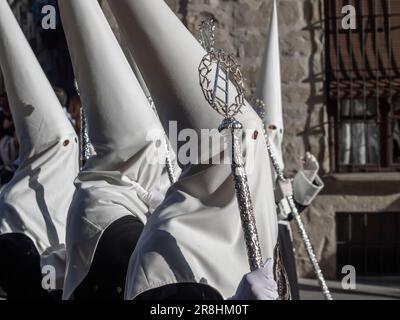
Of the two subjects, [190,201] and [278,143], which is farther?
[278,143]

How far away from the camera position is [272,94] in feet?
27.5

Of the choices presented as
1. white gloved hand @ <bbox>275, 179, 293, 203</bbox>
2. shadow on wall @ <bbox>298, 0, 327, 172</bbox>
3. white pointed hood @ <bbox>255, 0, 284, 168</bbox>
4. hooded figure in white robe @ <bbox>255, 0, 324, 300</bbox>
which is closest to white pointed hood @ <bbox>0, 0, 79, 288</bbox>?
white gloved hand @ <bbox>275, 179, 293, 203</bbox>

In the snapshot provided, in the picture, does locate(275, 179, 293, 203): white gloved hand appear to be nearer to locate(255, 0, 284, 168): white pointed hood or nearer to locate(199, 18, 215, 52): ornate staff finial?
locate(255, 0, 284, 168): white pointed hood

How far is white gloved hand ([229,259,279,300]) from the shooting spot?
9.87ft

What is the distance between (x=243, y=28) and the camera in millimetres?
11219

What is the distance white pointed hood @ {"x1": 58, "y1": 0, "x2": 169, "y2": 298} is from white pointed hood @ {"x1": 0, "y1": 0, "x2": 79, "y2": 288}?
126 centimetres

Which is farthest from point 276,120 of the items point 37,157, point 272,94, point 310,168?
point 37,157

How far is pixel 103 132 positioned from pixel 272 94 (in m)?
3.95

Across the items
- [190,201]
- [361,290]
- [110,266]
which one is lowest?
[361,290]

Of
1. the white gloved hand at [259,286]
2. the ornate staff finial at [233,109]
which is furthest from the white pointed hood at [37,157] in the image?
the white gloved hand at [259,286]

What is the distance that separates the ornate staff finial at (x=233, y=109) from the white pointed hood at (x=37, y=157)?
263 cm

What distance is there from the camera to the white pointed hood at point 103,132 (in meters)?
4.54

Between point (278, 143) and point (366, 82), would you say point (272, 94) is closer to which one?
point (278, 143)

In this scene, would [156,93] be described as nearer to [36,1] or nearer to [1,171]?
[1,171]
